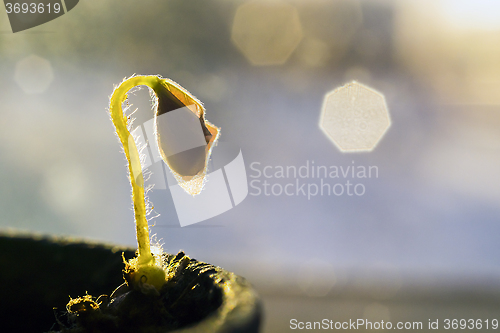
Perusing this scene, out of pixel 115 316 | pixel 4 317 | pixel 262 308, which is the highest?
pixel 262 308

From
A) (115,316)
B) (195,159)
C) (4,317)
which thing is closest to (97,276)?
(4,317)

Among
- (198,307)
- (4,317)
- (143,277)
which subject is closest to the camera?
(198,307)

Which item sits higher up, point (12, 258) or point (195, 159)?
point (195, 159)

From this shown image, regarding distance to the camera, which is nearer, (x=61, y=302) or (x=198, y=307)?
(x=198, y=307)

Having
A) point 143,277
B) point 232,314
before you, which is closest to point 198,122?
point 143,277

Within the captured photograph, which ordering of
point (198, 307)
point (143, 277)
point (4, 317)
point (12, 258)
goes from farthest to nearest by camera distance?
point (12, 258), point (4, 317), point (143, 277), point (198, 307)

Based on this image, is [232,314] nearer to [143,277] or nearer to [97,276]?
[143,277]
